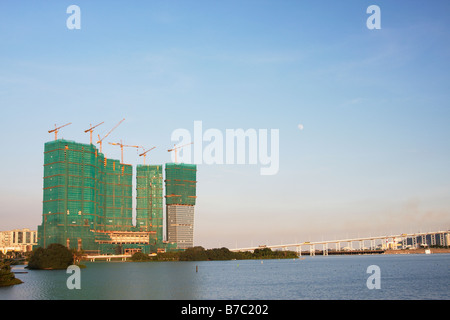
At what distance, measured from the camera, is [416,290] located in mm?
108500

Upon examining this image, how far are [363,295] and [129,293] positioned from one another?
47.8 m

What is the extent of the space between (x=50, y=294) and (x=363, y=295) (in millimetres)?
63838

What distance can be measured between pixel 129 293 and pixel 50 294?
1635 cm

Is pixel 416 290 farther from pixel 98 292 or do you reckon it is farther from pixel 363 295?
pixel 98 292

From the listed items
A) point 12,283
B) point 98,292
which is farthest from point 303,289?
point 12,283

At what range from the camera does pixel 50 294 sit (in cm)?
10712
